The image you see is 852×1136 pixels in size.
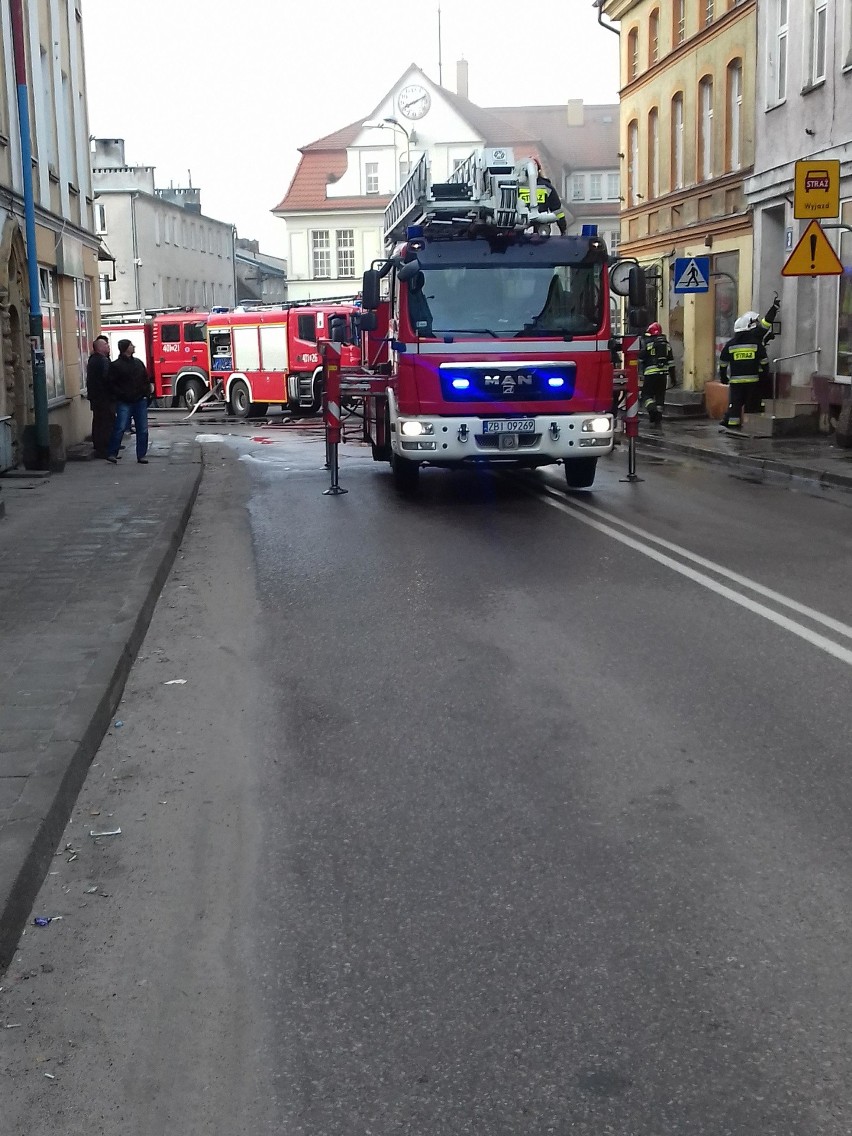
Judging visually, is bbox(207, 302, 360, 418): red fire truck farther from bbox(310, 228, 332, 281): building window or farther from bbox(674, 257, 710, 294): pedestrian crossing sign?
bbox(310, 228, 332, 281): building window

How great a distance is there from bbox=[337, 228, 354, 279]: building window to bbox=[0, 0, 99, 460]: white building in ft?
145

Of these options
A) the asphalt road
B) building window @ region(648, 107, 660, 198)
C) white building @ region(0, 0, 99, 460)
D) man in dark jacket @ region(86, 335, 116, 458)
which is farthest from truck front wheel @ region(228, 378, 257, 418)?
the asphalt road

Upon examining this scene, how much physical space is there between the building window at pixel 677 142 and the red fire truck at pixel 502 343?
18.4m

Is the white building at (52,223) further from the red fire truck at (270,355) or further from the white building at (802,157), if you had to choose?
the white building at (802,157)

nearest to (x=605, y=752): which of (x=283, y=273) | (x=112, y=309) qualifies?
(x=112, y=309)

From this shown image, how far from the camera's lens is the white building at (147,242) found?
6781 cm

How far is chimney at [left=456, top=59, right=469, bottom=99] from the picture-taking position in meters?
80.9

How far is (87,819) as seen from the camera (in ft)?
16.5

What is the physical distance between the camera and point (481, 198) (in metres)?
15.0

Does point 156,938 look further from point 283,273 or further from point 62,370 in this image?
point 283,273

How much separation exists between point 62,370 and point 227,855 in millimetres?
20557

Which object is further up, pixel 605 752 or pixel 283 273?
pixel 283 273

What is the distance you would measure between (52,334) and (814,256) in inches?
483

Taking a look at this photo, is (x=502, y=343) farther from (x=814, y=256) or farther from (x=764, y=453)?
(x=764, y=453)
